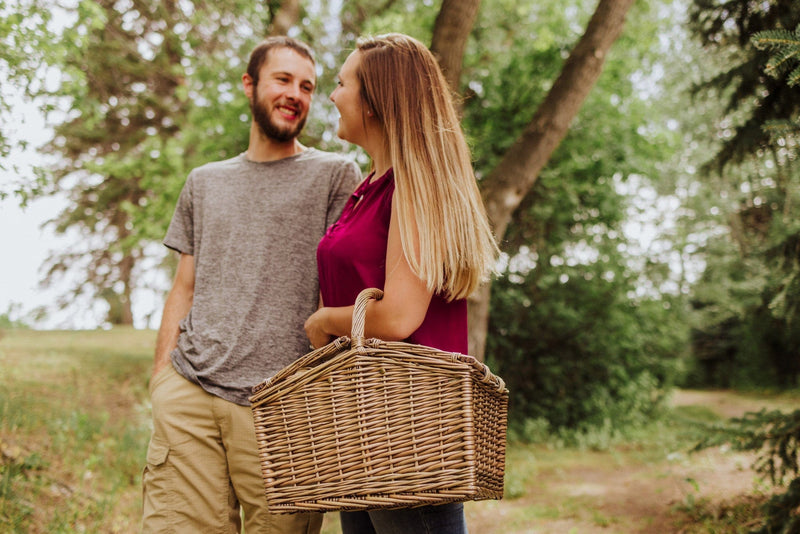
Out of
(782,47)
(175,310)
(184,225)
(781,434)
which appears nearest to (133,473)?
(175,310)

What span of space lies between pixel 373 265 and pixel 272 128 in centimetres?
110

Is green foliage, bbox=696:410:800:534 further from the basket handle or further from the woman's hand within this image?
the basket handle

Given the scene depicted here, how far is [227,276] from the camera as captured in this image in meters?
2.38

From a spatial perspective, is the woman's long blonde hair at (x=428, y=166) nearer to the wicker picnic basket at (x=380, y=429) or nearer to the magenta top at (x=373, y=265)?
the magenta top at (x=373, y=265)

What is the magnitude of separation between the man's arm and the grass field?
5.84 ft

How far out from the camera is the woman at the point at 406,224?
1520 mm

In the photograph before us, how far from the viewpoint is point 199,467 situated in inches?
91.3

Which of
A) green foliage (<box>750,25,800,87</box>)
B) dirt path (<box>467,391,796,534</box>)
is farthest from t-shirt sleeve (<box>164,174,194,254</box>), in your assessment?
dirt path (<box>467,391,796,534</box>)

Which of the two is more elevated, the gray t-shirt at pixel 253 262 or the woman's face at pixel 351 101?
the woman's face at pixel 351 101

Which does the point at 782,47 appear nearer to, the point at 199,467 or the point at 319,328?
the point at 319,328


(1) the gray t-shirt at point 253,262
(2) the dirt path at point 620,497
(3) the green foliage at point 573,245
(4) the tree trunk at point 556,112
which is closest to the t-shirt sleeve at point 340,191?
(1) the gray t-shirt at point 253,262

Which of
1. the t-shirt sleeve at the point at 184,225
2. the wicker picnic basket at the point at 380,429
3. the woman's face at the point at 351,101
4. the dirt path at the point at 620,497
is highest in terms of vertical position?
the woman's face at the point at 351,101

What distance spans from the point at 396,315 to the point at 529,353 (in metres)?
8.10

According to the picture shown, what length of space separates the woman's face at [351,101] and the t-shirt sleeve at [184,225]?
3.48 ft
